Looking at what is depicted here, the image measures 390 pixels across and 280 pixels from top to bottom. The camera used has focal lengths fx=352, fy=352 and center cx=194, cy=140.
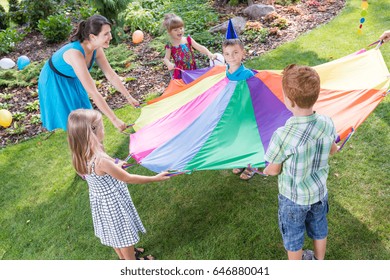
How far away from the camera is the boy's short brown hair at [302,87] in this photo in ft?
6.09

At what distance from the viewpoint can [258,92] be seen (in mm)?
2982

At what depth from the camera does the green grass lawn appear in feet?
9.61

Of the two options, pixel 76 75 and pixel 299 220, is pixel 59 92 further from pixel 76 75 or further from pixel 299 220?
pixel 299 220

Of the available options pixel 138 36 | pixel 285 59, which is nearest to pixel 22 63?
pixel 138 36

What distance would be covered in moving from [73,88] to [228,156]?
1.85m

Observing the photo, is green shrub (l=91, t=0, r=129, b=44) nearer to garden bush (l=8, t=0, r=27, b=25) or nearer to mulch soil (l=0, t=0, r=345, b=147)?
mulch soil (l=0, t=0, r=345, b=147)

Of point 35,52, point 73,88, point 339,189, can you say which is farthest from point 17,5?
point 339,189

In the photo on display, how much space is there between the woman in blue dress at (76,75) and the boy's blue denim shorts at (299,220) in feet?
5.43

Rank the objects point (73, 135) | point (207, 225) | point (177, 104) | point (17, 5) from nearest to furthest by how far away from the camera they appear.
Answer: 1. point (73, 135)
2. point (207, 225)
3. point (177, 104)
4. point (17, 5)

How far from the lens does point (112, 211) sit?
2.49 meters

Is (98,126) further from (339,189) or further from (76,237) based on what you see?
(339,189)

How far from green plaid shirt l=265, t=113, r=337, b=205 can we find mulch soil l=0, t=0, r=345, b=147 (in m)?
3.69

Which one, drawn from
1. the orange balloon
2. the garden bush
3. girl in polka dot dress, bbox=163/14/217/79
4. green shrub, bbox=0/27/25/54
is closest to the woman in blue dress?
girl in polka dot dress, bbox=163/14/217/79

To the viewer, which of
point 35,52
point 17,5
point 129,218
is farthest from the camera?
point 17,5
